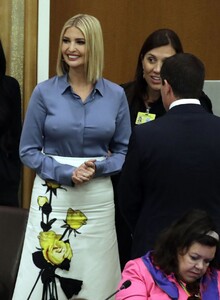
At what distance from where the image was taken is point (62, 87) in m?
2.52

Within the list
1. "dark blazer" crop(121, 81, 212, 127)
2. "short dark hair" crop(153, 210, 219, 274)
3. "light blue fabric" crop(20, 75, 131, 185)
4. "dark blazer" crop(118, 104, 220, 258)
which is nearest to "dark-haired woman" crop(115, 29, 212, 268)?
"dark blazer" crop(121, 81, 212, 127)

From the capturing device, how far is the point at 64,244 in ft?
8.04

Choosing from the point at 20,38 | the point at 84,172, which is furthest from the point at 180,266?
the point at 20,38

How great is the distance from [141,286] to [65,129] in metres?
0.76

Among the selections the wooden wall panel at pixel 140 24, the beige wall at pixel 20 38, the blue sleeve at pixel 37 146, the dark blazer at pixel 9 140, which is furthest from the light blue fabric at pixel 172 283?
the wooden wall panel at pixel 140 24

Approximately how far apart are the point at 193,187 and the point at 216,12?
194 centimetres

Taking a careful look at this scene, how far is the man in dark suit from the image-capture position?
199cm

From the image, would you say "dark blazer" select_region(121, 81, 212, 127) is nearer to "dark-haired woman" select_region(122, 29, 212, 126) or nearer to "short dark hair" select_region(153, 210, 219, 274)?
"dark-haired woman" select_region(122, 29, 212, 126)

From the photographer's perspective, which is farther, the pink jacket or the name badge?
the name badge

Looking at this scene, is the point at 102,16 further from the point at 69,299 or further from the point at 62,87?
the point at 69,299

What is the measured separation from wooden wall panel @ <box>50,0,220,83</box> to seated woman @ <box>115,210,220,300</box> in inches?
71.4

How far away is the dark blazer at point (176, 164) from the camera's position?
1990mm

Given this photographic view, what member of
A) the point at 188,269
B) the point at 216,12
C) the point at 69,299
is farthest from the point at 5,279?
the point at 216,12

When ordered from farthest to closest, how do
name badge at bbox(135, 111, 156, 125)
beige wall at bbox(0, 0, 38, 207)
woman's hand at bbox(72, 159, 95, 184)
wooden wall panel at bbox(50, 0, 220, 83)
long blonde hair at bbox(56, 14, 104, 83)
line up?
wooden wall panel at bbox(50, 0, 220, 83), beige wall at bbox(0, 0, 38, 207), name badge at bbox(135, 111, 156, 125), long blonde hair at bbox(56, 14, 104, 83), woman's hand at bbox(72, 159, 95, 184)
